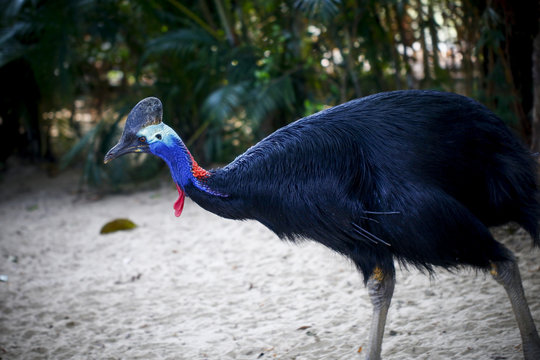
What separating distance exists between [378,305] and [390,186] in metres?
0.63

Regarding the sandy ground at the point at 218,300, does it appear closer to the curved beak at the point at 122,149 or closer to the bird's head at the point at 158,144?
the bird's head at the point at 158,144

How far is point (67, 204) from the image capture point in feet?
23.3

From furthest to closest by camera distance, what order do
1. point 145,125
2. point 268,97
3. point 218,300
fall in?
1. point 268,97
2. point 218,300
3. point 145,125

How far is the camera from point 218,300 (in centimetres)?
398

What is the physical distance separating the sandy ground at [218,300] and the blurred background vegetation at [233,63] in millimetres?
1274

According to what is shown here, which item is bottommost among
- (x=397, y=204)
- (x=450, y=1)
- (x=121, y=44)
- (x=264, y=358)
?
(x=264, y=358)

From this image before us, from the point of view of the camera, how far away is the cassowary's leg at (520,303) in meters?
2.59

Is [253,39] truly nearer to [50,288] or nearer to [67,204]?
[67,204]

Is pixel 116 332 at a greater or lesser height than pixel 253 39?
lesser

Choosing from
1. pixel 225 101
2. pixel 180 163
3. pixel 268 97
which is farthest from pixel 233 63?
pixel 180 163

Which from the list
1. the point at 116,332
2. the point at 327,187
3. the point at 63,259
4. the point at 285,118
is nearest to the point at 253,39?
the point at 285,118

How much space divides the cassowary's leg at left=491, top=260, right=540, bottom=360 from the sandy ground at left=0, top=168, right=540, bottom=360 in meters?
0.11

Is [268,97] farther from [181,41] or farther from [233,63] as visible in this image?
[181,41]

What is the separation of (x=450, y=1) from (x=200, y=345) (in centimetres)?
343
